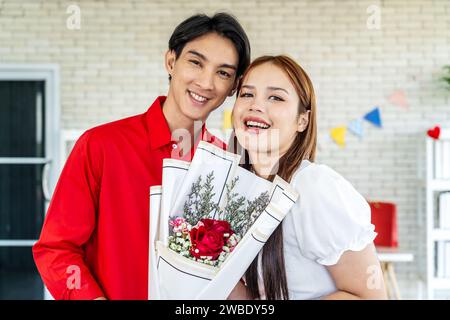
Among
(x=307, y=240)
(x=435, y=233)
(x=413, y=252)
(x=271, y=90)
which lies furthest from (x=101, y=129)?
(x=413, y=252)

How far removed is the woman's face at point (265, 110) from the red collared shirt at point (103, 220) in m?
0.23

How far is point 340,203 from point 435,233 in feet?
11.9

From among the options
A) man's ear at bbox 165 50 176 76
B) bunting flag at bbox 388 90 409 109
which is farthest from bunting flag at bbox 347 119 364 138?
man's ear at bbox 165 50 176 76

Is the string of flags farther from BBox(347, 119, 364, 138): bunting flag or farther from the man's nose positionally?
the man's nose

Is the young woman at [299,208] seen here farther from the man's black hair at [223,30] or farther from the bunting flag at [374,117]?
the bunting flag at [374,117]

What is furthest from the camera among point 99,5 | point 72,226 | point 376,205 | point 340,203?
point 99,5

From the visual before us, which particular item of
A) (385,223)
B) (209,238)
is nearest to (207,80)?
(209,238)

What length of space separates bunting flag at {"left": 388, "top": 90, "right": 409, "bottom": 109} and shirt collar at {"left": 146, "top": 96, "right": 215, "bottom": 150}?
3.42 m

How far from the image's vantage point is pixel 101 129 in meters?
1.44

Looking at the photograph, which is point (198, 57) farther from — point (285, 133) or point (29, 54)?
point (29, 54)

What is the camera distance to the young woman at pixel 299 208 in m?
1.14

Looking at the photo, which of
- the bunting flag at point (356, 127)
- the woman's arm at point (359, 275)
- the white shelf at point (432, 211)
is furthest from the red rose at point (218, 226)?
the bunting flag at point (356, 127)

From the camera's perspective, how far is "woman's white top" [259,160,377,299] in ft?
3.73

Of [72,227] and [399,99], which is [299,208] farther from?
[399,99]
